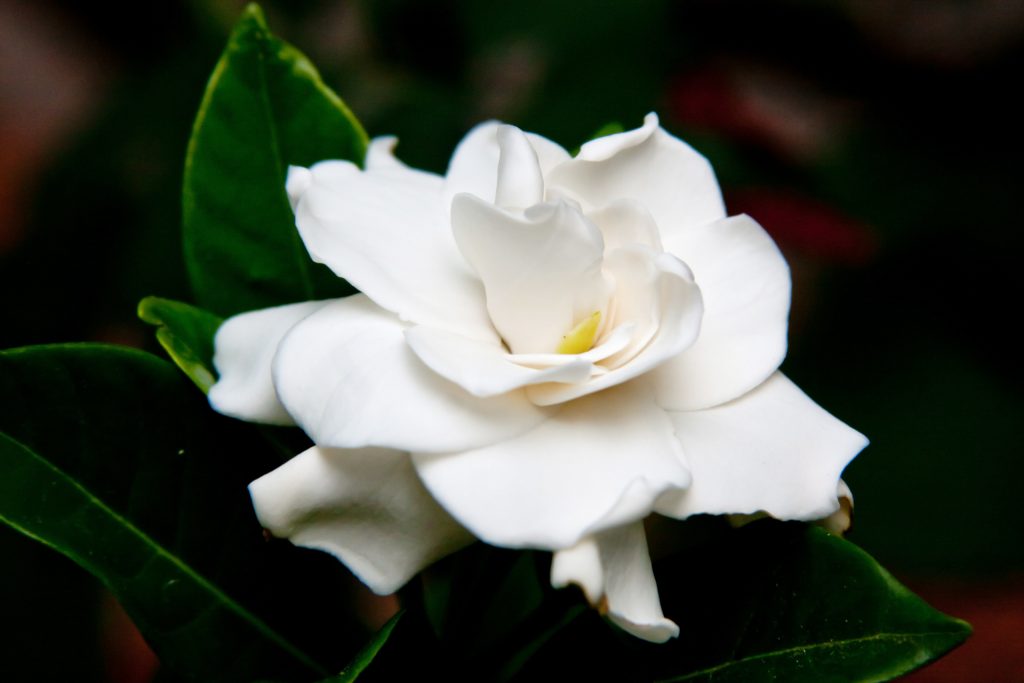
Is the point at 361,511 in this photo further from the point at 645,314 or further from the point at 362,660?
the point at 645,314

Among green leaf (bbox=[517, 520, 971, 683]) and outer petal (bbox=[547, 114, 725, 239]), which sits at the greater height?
outer petal (bbox=[547, 114, 725, 239])

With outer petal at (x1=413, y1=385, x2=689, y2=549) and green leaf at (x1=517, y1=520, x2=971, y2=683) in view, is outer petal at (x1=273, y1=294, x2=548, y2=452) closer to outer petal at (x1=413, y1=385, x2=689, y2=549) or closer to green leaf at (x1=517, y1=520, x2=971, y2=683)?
outer petal at (x1=413, y1=385, x2=689, y2=549)

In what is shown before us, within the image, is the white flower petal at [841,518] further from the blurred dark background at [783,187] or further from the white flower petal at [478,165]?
the blurred dark background at [783,187]

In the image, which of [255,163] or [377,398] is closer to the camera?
[377,398]

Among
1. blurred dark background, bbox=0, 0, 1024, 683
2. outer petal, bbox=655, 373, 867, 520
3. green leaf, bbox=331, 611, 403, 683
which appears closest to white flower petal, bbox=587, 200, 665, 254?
outer petal, bbox=655, 373, 867, 520

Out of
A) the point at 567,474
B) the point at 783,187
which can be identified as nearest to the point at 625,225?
the point at 567,474

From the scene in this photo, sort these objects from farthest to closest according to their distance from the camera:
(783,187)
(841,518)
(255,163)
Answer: (783,187) → (255,163) → (841,518)

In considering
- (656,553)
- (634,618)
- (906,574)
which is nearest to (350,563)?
(634,618)
